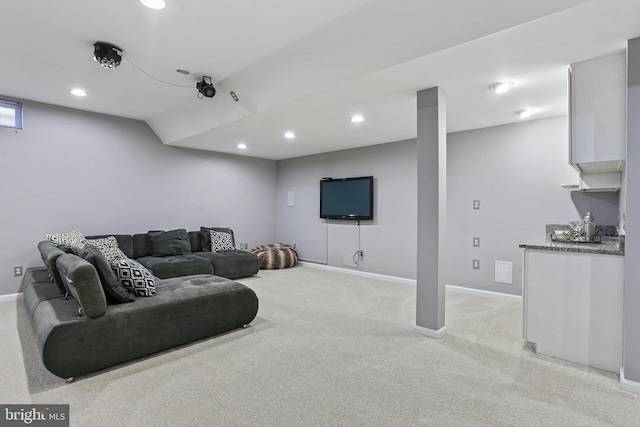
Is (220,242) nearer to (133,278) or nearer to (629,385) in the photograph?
(133,278)

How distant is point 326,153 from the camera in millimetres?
6590

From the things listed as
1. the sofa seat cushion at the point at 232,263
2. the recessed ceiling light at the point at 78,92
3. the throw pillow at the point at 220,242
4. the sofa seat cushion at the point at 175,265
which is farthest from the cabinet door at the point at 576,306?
the recessed ceiling light at the point at 78,92

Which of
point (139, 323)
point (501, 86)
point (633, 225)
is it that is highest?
point (501, 86)

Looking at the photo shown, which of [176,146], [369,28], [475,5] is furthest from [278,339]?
[176,146]

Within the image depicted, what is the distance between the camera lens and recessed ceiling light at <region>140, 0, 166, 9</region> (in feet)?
7.24

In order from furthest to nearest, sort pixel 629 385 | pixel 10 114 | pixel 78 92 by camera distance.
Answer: pixel 10 114 → pixel 78 92 → pixel 629 385

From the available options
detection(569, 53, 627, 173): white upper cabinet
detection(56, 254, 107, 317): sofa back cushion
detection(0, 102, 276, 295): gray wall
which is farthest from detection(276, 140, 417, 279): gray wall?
detection(56, 254, 107, 317): sofa back cushion

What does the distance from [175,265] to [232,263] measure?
3.01 feet

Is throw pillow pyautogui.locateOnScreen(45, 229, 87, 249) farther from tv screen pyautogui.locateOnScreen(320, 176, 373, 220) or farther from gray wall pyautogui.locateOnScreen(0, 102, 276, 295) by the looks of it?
tv screen pyautogui.locateOnScreen(320, 176, 373, 220)

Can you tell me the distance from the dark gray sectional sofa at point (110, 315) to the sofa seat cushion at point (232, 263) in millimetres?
1888

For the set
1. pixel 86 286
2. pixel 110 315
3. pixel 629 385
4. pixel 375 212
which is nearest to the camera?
pixel 629 385

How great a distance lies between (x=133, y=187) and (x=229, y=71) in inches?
118

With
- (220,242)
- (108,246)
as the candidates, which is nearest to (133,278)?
(108,246)

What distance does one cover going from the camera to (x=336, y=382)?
7.36ft
